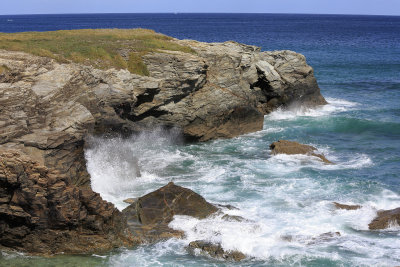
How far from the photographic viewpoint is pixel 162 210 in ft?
73.7

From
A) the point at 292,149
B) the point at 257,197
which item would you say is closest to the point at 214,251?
the point at 257,197

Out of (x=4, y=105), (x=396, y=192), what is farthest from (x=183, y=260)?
(x=396, y=192)

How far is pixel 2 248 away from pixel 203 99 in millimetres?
21782

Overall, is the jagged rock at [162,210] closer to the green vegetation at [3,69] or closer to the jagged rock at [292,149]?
the green vegetation at [3,69]

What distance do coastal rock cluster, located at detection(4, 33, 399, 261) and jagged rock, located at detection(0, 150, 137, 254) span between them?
0.04 m

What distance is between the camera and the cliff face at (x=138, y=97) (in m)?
23.1

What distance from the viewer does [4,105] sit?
22.9 metres

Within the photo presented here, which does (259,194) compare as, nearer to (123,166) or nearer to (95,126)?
(123,166)

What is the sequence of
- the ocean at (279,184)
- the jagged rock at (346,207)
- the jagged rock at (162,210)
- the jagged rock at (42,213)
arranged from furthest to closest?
the jagged rock at (346,207), the jagged rock at (162,210), the ocean at (279,184), the jagged rock at (42,213)

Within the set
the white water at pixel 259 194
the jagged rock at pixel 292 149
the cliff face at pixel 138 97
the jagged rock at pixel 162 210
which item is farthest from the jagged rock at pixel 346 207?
the cliff face at pixel 138 97

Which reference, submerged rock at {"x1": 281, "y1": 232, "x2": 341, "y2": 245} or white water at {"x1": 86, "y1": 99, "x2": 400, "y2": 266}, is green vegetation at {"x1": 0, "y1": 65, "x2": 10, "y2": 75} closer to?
white water at {"x1": 86, "y1": 99, "x2": 400, "y2": 266}

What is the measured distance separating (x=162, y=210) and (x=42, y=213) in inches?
223

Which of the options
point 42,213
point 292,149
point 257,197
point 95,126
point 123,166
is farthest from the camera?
point 292,149

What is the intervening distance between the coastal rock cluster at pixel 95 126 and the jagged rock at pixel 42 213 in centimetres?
→ 4
